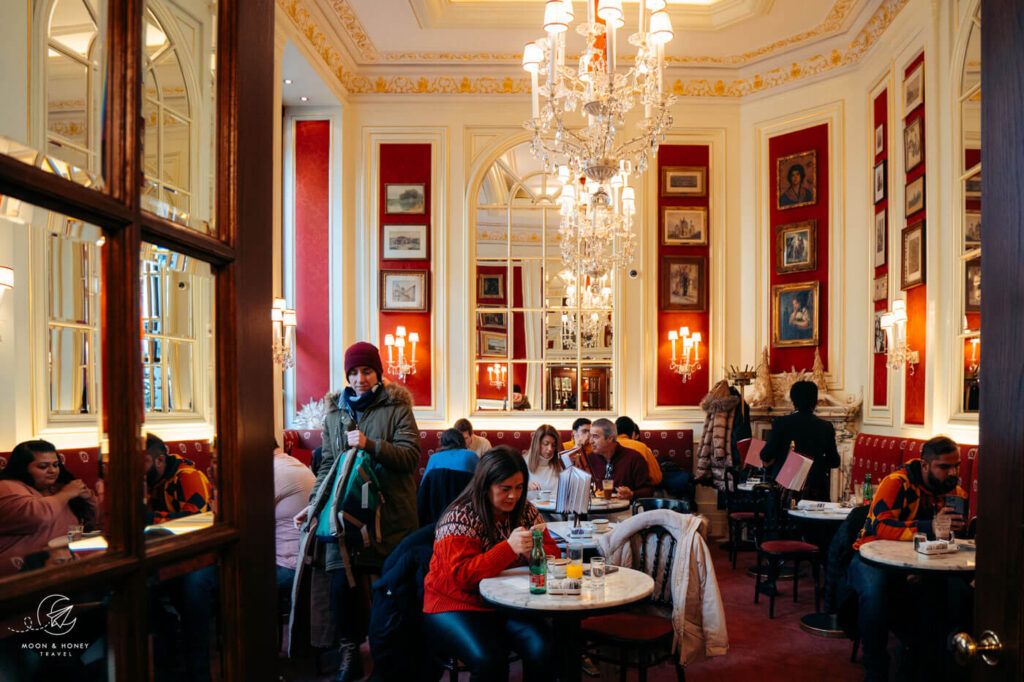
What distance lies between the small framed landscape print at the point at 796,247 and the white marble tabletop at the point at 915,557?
5.39m

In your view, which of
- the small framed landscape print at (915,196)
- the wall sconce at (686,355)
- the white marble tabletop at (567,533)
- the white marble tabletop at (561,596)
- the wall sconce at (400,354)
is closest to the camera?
the white marble tabletop at (561,596)

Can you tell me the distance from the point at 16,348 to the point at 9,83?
23 cm

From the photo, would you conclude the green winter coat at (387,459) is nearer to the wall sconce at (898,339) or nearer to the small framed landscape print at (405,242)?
the wall sconce at (898,339)

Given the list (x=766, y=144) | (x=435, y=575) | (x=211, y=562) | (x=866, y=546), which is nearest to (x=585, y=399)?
(x=766, y=144)

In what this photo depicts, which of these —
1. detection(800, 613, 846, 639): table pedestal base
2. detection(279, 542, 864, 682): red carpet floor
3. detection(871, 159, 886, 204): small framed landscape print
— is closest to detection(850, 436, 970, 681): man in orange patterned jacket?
detection(279, 542, 864, 682): red carpet floor

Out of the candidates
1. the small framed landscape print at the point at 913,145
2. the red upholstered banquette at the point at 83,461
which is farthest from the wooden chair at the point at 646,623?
the small framed landscape print at the point at 913,145

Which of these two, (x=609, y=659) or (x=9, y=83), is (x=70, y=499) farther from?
(x=609, y=659)

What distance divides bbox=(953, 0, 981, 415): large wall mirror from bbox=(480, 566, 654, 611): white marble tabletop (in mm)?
3878

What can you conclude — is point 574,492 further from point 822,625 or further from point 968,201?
point 968,201

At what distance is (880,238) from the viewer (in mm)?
8141

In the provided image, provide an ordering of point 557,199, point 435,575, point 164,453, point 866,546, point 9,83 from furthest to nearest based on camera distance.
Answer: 1. point 557,199
2. point 866,546
3. point 435,575
4. point 164,453
5. point 9,83

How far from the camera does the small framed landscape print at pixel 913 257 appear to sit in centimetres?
699

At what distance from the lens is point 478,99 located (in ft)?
32.2

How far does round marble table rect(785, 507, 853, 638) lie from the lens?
18.0 feet
